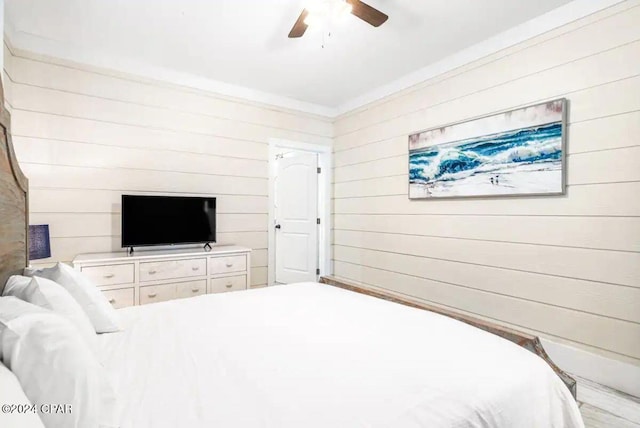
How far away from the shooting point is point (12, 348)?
773mm

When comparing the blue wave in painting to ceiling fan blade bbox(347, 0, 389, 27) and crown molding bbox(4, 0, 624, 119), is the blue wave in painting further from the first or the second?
ceiling fan blade bbox(347, 0, 389, 27)

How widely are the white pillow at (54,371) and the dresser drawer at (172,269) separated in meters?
2.17

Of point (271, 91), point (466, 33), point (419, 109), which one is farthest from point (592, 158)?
point (271, 91)

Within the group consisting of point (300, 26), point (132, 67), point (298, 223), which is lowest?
point (298, 223)

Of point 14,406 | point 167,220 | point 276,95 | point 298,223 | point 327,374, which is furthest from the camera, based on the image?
point 298,223

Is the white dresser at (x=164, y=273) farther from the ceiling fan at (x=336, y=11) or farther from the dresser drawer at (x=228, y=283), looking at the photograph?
the ceiling fan at (x=336, y=11)

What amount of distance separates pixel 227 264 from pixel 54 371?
2595mm

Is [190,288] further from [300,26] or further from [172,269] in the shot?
[300,26]

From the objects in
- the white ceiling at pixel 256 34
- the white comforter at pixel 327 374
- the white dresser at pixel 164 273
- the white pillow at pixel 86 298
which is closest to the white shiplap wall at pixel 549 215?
the white ceiling at pixel 256 34

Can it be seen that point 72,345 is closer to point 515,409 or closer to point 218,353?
point 218,353

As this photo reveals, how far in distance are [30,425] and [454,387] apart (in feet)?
3.40

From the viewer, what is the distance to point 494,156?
274cm

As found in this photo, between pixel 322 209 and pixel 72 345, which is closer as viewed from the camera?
pixel 72 345

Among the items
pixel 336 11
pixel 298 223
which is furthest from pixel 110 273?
pixel 336 11
